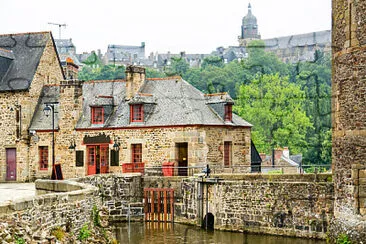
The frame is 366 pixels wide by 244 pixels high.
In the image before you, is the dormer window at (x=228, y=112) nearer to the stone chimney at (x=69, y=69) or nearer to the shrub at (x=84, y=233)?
the stone chimney at (x=69, y=69)

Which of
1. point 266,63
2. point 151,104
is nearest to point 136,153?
point 151,104

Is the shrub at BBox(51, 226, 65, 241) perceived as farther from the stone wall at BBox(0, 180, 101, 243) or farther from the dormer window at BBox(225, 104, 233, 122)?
the dormer window at BBox(225, 104, 233, 122)

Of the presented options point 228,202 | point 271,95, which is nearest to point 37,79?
point 228,202

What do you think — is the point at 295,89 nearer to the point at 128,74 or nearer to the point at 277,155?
the point at 277,155

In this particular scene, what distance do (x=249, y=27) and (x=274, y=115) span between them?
90.7 meters

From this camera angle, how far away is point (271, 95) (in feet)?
173

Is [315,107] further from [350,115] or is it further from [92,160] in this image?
[350,115]

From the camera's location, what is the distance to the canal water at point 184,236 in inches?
834

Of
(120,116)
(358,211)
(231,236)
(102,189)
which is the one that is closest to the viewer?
(358,211)

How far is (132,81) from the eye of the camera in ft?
101

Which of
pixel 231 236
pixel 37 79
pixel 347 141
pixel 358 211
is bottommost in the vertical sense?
pixel 231 236

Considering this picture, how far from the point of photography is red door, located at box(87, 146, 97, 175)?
30641mm

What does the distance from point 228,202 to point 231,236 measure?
1647 millimetres

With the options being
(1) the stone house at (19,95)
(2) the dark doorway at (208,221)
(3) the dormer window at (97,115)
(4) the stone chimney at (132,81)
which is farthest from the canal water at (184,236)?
(1) the stone house at (19,95)
